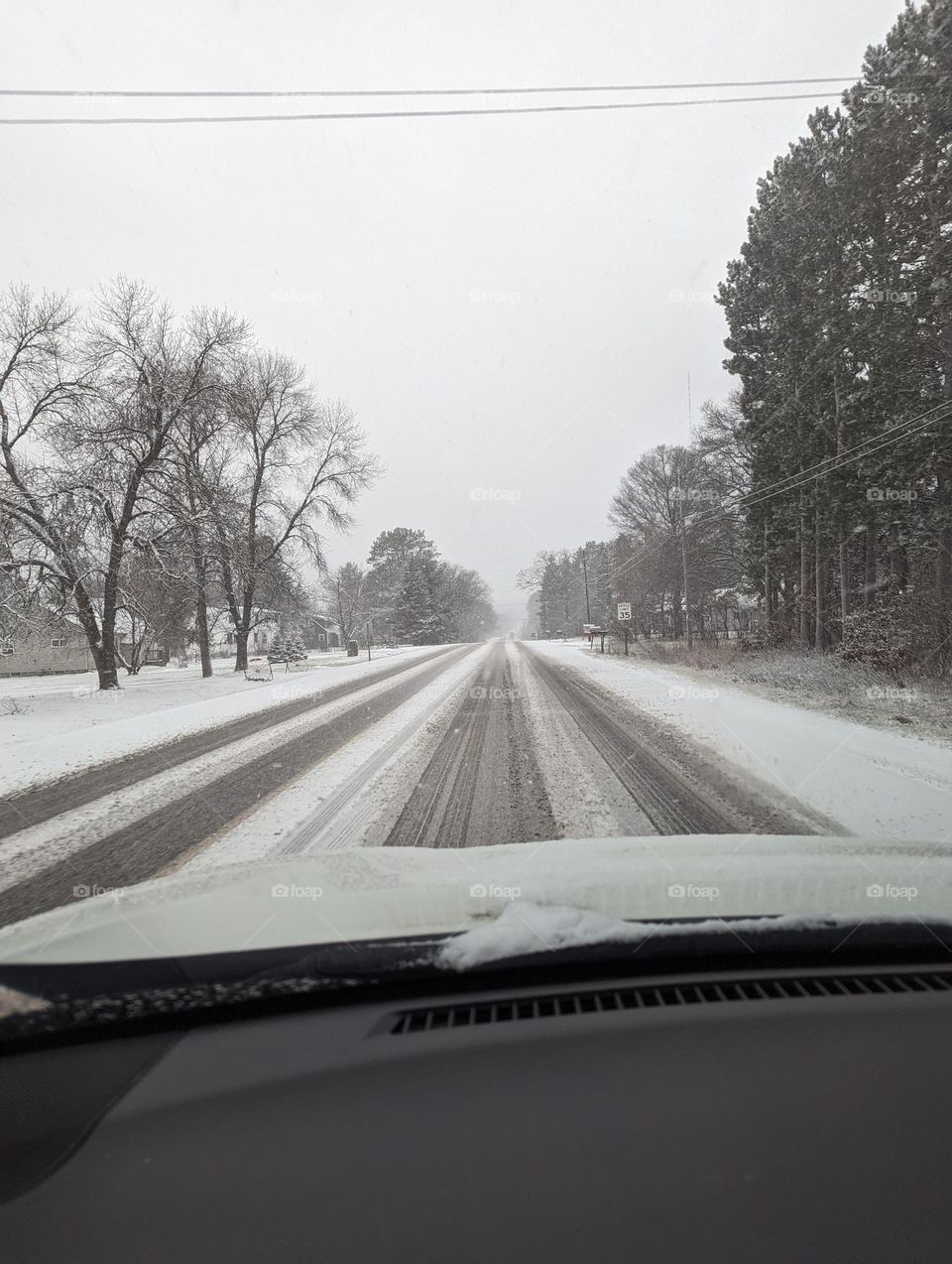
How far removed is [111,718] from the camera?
43.2 feet

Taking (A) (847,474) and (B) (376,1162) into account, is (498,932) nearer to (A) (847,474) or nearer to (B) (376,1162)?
(B) (376,1162)

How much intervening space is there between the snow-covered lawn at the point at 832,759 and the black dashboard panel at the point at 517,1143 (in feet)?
10.7

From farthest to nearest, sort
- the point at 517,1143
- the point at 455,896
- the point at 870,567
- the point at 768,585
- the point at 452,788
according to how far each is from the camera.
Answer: the point at 768,585 → the point at 870,567 → the point at 452,788 → the point at 455,896 → the point at 517,1143

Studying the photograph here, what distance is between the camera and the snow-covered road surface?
16.3 ft

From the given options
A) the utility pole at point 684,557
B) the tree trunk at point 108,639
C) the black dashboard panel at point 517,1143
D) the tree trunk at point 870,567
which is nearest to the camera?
the black dashboard panel at point 517,1143

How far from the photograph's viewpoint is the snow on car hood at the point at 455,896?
214 cm

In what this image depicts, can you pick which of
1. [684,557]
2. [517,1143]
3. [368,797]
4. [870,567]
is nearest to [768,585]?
[684,557]

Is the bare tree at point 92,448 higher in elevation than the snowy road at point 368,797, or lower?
higher

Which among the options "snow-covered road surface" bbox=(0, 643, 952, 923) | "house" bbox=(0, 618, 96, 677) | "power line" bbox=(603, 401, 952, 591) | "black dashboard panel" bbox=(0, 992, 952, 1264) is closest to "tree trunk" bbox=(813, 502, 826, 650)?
"power line" bbox=(603, 401, 952, 591)

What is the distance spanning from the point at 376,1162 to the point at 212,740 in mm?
9311

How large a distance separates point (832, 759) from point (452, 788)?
431 centimetres

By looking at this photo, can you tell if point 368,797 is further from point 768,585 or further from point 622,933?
point 768,585

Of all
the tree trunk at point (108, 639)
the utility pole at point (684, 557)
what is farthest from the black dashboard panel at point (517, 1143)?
the utility pole at point (684, 557)

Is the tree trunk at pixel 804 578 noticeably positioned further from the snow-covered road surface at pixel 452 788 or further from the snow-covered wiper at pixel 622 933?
the snow-covered wiper at pixel 622 933
